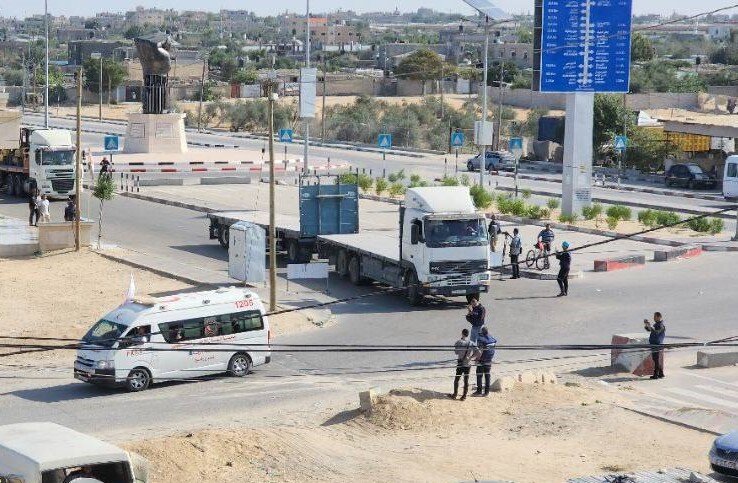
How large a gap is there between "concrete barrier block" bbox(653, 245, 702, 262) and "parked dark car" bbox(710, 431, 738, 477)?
20295mm

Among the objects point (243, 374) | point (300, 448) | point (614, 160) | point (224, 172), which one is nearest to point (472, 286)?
point (243, 374)

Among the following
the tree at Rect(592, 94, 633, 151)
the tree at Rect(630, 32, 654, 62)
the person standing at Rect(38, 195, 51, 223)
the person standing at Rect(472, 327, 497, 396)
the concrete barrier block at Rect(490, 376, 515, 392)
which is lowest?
the concrete barrier block at Rect(490, 376, 515, 392)

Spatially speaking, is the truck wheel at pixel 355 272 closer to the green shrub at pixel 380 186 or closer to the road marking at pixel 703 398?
the road marking at pixel 703 398

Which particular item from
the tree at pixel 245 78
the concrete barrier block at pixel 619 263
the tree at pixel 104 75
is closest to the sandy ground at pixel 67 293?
the concrete barrier block at pixel 619 263

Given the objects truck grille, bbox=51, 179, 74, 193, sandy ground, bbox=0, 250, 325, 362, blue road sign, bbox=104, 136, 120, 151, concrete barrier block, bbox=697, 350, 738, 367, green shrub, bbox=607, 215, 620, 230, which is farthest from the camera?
blue road sign, bbox=104, 136, 120, 151

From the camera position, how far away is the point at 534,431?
21703mm

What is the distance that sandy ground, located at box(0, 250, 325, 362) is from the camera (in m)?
30.4

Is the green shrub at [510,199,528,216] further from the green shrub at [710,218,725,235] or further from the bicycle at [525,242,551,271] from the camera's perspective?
the bicycle at [525,242,551,271]

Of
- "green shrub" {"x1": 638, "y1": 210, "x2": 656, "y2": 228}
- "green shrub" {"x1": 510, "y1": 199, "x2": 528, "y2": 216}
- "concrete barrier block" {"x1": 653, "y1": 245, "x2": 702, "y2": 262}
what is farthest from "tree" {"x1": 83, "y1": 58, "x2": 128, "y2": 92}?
"concrete barrier block" {"x1": 653, "y1": 245, "x2": 702, "y2": 262}

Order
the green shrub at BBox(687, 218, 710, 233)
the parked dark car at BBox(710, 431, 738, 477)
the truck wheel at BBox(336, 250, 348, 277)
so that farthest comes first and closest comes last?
1. the green shrub at BBox(687, 218, 710, 233)
2. the truck wheel at BBox(336, 250, 348, 277)
3. the parked dark car at BBox(710, 431, 738, 477)

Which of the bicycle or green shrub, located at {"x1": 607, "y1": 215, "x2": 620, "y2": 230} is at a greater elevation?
green shrub, located at {"x1": 607, "y1": 215, "x2": 620, "y2": 230}

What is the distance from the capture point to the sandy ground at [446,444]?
1911 cm

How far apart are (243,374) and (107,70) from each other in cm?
11006

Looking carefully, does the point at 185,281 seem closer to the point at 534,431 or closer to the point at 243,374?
the point at 243,374
